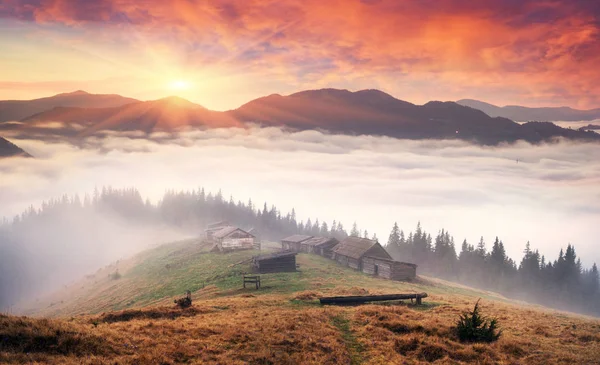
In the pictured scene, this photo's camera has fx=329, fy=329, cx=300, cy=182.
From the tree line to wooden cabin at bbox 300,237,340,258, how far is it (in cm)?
5181

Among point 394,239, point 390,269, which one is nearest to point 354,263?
point 390,269

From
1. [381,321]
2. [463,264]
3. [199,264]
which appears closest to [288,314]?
[381,321]

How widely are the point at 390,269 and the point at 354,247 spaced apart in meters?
13.7

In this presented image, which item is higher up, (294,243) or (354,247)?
(354,247)

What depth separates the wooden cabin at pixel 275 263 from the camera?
58.0 meters

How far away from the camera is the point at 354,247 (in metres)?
76.9

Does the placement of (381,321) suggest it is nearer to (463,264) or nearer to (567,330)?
(567,330)

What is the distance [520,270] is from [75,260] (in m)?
215

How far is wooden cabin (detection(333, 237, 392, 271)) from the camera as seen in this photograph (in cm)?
7219

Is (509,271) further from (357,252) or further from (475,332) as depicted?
(475,332)

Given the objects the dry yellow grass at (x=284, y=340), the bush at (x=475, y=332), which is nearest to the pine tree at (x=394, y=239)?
the dry yellow grass at (x=284, y=340)

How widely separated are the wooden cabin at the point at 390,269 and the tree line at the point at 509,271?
219 feet

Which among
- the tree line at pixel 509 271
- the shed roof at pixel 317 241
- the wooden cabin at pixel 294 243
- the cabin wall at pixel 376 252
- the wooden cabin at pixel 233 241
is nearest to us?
the cabin wall at pixel 376 252

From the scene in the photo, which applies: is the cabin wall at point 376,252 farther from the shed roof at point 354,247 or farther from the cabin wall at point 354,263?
the cabin wall at point 354,263
